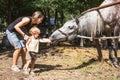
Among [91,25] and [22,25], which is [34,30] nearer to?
[22,25]

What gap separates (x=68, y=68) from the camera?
9.77m

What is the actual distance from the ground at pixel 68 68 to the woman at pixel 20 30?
63 centimetres

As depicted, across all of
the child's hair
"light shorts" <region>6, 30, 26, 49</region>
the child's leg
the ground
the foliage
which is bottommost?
the ground

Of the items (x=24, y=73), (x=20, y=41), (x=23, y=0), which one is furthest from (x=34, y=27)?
(x=23, y=0)

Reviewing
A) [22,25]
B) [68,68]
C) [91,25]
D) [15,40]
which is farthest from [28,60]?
[91,25]

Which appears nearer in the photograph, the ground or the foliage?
the ground

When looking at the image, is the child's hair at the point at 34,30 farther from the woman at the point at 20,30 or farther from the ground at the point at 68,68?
the ground at the point at 68,68

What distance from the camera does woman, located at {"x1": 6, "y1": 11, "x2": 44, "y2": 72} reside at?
8.16m

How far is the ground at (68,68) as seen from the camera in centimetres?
834

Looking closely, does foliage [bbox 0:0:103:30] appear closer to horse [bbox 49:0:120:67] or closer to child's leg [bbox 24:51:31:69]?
horse [bbox 49:0:120:67]

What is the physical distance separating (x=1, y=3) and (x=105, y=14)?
30.3ft

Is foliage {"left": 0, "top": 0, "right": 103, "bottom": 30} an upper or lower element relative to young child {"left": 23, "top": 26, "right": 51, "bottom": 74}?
upper

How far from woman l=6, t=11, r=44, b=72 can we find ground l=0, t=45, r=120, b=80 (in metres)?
0.63

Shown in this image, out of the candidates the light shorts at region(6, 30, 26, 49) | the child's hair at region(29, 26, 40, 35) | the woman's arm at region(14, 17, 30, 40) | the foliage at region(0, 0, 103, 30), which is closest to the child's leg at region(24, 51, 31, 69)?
the light shorts at region(6, 30, 26, 49)
